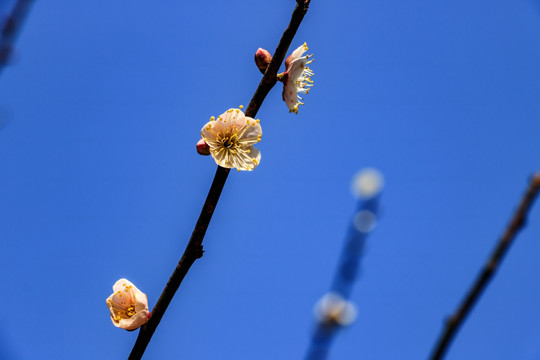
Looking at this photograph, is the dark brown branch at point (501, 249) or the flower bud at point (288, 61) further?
the flower bud at point (288, 61)

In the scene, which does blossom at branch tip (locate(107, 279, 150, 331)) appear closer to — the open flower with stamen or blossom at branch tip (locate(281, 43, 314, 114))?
the open flower with stamen

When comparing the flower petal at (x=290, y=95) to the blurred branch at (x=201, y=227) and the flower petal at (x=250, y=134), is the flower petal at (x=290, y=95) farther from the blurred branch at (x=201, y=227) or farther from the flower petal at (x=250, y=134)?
the blurred branch at (x=201, y=227)

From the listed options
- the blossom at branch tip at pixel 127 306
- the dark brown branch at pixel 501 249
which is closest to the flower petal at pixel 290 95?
the blossom at branch tip at pixel 127 306

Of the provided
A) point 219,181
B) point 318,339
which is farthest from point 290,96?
point 318,339

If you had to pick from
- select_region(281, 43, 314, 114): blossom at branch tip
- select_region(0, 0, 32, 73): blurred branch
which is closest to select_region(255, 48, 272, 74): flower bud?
select_region(281, 43, 314, 114): blossom at branch tip

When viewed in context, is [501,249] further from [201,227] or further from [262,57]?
[262,57]

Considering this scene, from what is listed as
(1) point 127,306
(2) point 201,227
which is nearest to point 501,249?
(2) point 201,227
